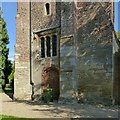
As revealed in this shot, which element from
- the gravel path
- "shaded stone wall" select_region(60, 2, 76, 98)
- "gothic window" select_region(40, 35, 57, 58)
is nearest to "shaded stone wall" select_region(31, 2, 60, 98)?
"gothic window" select_region(40, 35, 57, 58)

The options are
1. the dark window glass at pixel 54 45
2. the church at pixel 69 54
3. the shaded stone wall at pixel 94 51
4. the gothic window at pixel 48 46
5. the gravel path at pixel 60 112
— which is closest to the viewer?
the gravel path at pixel 60 112

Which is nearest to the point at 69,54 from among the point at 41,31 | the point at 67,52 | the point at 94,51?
the point at 67,52

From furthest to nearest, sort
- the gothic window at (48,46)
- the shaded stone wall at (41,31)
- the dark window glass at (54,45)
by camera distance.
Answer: the gothic window at (48,46)
the dark window glass at (54,45)
the shaded stone wall at (41,31)

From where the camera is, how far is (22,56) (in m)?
21.2

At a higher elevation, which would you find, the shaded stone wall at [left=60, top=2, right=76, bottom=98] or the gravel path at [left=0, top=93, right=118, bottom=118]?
the shaded stone wall at [left=60, top=2, right=76, bottom=98]

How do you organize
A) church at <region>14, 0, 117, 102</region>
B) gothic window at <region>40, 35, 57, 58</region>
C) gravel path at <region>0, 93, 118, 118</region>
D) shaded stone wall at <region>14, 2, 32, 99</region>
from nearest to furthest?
1. gravel path at <region>0, 93, 118, 118</region>
2. church at <region>14, 0, 117, 102</region>
3. gothic window at <region>40, 35, 57, 58</region>
4. shaded stone wall at <region>14, 2, 32, 99</region>

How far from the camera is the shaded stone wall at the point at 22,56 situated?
21.0 metres

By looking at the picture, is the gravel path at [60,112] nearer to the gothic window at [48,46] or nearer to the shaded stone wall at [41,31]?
the shaded stone wall at [41,31]

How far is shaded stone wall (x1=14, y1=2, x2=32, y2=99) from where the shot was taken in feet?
68.8

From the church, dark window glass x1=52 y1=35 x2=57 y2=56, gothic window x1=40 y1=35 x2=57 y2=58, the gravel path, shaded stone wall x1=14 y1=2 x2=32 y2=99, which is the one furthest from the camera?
shaded stone wall x1=14 y1=2 x2=32 y2=99

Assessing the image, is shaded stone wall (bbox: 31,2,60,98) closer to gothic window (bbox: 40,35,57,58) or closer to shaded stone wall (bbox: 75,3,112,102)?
gothic window (bbox: 40,35,57,58)

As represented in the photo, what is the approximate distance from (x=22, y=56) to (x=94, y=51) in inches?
240

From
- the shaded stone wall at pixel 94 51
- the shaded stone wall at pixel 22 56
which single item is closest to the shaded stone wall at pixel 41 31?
the shaded stone wall at pixel 22 56

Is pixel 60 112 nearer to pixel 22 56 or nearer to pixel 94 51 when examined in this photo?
pixel 94 51
